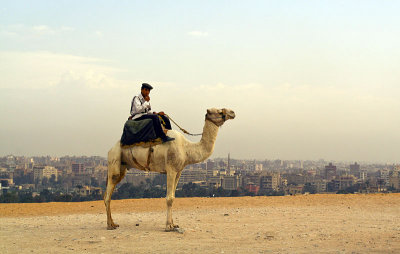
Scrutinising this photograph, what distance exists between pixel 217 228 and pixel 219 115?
334 centimetres

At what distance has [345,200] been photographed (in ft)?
71.9

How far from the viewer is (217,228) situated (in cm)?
1362

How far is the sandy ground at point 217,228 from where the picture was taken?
10797mm

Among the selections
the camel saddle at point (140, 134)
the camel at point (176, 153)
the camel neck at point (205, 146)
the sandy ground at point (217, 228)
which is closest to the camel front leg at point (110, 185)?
the sandy ground at point (217, 228)

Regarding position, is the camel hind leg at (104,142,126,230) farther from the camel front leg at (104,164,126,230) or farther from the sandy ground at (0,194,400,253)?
the sandy ground at (0,194,400,253)

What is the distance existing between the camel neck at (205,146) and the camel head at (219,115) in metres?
0.13

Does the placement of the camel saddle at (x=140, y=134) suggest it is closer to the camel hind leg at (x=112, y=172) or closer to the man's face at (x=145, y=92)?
the camel hind leg at (x=112, y=172)

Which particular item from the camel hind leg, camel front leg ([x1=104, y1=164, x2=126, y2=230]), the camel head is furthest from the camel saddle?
the camel head

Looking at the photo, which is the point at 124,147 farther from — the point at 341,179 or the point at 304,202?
the point at 341,179

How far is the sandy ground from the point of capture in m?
10.8

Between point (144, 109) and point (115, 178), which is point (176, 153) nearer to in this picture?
point (144, 109)

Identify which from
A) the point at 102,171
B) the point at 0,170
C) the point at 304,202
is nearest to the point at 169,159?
the point at 304,202

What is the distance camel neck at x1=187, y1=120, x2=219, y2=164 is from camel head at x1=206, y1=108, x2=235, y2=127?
13 cm

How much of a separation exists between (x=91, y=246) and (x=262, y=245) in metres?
3.95
